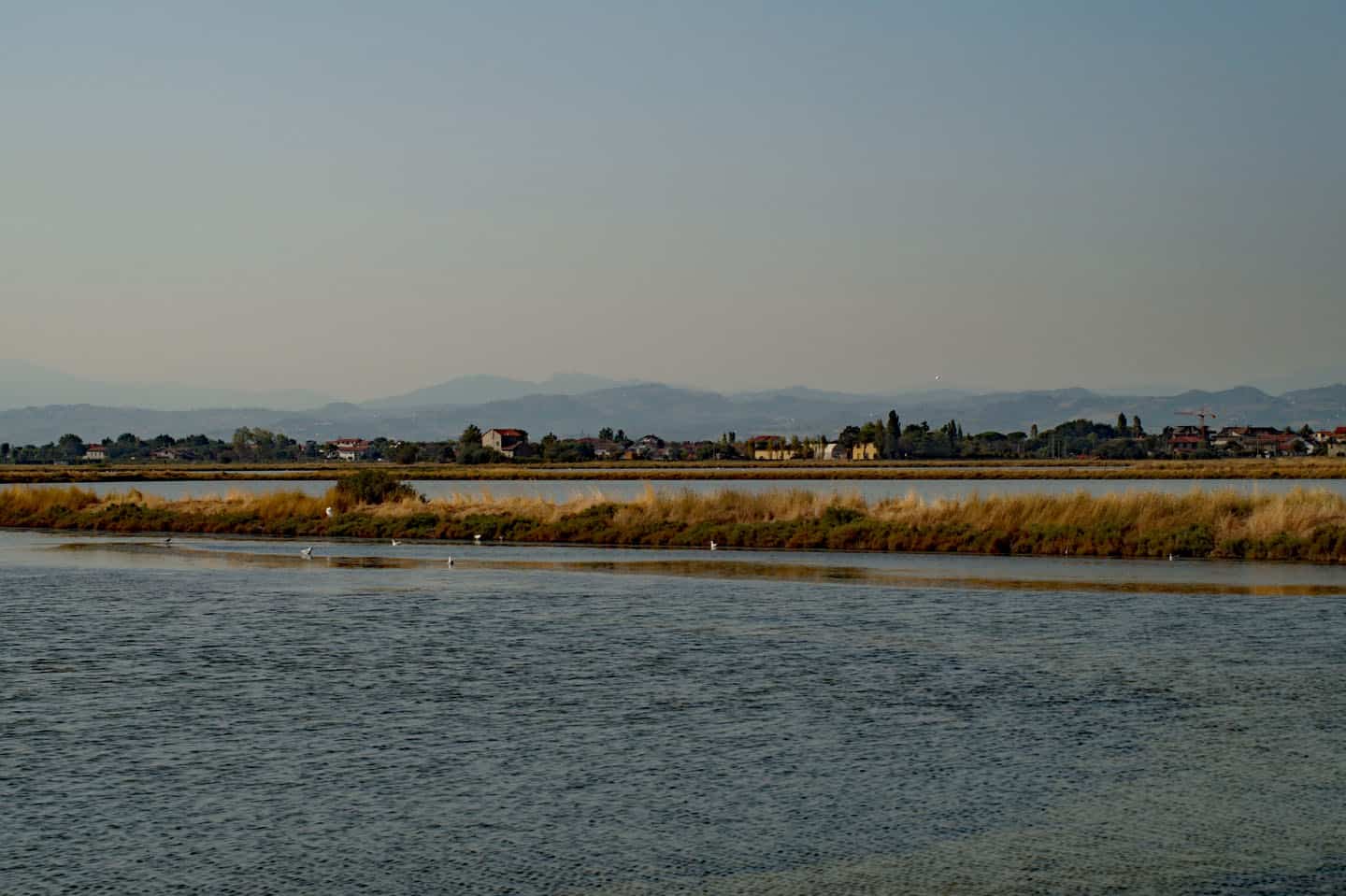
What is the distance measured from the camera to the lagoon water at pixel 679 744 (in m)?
10.5

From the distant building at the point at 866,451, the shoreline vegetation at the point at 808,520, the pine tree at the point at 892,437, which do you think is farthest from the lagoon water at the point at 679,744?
the pine tree at the point at 892,437

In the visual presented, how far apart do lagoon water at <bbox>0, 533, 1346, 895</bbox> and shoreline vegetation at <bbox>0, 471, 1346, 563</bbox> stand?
8.72 meters

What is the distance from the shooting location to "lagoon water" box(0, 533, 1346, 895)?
10531mm

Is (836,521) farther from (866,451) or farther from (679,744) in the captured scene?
(866,451)

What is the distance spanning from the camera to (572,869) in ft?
34.0

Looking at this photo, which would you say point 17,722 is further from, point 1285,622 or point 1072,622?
point 1285,622

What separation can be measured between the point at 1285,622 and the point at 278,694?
14.0 meters

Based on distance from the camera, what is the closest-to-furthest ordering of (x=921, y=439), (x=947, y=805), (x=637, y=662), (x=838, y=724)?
(x=947, y=805) → (x=838, y=724) → (x=637, y=662) → (x=921, y=439)

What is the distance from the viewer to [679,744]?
14273 millimetres

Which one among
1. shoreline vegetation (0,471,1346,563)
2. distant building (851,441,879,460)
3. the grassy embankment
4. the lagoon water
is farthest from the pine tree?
the lagoon water

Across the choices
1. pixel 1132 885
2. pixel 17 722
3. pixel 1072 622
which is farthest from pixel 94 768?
pixel 1072 622

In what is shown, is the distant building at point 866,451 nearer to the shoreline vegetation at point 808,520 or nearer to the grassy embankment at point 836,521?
the shoreline vegetation at point 808,520

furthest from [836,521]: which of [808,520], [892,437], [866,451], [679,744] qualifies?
[892,437]

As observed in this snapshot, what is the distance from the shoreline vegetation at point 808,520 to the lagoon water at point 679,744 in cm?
872
